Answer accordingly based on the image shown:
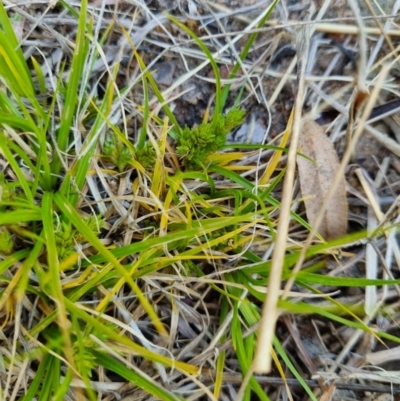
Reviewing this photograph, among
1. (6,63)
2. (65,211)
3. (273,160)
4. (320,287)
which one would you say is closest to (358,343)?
(320,287)

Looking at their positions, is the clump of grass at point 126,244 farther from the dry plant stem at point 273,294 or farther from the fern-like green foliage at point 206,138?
the dry plant stem at point 273,294

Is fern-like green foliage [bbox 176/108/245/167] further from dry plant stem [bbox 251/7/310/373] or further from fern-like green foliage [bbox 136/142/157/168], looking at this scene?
dry plant stem [bbox 251/7/310/373]

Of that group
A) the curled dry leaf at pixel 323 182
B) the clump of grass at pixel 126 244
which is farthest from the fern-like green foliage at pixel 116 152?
the curled dry leaf at pixel 323 182

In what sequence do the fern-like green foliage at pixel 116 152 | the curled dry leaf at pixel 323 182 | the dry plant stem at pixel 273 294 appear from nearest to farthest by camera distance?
the dry plant stem at pixel 273 294 < the fern-like green foliage at pixel 116 152 < the curled dry leaf at pixel 323 182

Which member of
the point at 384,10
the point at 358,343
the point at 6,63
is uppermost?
the point at 6,63

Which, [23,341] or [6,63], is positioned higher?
[6,63]

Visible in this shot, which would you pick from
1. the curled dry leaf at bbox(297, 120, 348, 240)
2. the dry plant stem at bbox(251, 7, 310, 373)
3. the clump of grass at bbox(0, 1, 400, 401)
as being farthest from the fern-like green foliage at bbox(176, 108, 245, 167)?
the dry plant stem at bbox(251, 7, 310, 373)

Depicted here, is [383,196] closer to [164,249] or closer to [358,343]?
[358,343]
